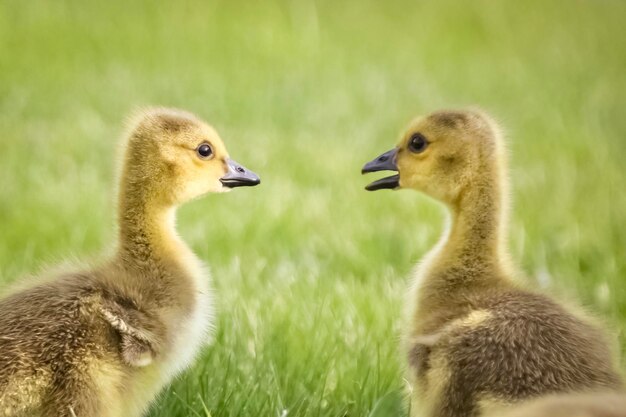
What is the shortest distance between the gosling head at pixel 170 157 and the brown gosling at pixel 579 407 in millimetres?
877

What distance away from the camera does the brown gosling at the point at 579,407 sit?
46.8 inches

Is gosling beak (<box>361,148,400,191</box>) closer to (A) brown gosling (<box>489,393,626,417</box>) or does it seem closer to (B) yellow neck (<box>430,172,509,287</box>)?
(B) yellow neck (<box>430,172,509,287</box>)

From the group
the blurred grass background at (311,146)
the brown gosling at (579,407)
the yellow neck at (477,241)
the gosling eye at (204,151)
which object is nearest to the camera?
the brown gosling at (579,407)

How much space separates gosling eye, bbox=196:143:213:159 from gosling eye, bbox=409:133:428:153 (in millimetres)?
392

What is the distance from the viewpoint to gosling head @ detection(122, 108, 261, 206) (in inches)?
75.9

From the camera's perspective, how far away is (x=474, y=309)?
68.9 inches

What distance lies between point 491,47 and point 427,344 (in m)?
4.11

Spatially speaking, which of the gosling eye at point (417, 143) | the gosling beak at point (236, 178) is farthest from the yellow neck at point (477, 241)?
the gosling beak at point (236, 178)

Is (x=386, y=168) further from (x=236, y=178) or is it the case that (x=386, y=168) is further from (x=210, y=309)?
(x=210, y=309)

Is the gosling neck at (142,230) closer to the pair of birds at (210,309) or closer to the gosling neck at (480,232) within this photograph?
the pair of birds at (210,309)

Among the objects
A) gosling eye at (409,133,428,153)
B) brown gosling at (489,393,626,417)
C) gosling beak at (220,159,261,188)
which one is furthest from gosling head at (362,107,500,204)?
brown gosling at (489,393,626,417)

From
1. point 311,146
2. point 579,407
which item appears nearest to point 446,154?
point 579,407

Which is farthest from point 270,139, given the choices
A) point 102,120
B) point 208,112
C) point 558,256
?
point 558,256

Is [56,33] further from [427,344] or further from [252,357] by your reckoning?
[427,344]
